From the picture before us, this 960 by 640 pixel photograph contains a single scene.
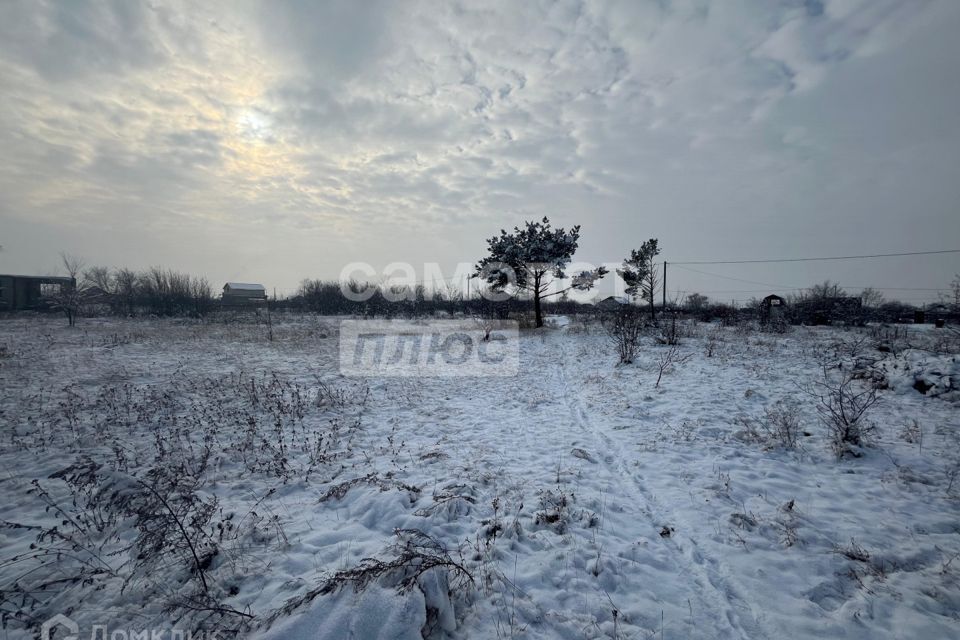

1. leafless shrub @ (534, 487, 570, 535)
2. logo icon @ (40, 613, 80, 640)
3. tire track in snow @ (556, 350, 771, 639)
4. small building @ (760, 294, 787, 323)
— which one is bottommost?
logo icon @ (40, 613, 80, 640)

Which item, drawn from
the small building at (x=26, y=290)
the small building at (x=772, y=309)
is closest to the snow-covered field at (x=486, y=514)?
the small building at (x=772, y=309)

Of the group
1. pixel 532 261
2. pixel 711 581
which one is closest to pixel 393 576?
pixel 711 581

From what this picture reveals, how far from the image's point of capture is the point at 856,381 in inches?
349

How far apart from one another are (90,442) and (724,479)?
10.3 m

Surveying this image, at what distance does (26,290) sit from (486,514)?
6551cm

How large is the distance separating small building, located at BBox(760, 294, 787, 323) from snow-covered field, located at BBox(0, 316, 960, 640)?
1647cm

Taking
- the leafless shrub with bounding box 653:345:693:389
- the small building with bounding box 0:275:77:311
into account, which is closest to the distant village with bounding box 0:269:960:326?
the small building with bounding box 0:275:77:311

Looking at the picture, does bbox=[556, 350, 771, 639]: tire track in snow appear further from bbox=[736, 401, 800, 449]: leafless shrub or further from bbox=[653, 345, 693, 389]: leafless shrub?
bbox=[653, 345, 693, 389]: leafless shrub

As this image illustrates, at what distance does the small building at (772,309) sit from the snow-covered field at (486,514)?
648 inches

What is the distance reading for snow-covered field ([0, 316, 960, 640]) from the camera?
277cm

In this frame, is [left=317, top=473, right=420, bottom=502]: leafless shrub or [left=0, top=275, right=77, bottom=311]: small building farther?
[left=0, top=275, right=77, bottom=311]: small building

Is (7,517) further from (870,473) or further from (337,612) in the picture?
(870,473)

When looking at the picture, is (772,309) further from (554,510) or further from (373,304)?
(373,304)

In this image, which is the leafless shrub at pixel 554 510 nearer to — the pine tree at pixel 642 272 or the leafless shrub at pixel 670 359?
the leafless shrub at pixel 670 359
